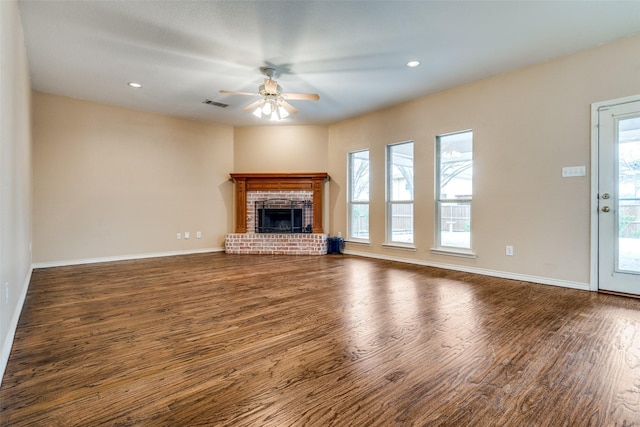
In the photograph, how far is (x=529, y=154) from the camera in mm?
3930

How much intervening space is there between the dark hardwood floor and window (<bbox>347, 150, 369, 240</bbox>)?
2.68 m

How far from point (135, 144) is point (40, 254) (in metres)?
2.27

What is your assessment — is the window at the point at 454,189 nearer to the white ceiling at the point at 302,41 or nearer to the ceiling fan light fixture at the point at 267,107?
the white ceiling at the point at 302,41

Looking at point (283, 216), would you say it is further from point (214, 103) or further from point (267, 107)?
point (267, 107)

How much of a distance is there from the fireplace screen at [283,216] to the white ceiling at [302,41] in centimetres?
253

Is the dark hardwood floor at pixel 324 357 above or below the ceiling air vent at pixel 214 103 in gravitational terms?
below

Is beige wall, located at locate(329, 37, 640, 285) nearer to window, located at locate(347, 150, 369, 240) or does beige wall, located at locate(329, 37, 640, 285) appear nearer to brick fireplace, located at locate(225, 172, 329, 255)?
window, located at locate(347, 150, 369, 240)

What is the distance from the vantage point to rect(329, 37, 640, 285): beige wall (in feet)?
11.5

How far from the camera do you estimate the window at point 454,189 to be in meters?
4.61

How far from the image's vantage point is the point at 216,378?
1.70 meters

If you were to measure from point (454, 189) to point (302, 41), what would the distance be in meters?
3.01

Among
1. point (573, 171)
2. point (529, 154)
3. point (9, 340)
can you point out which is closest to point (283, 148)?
point (529, 154)

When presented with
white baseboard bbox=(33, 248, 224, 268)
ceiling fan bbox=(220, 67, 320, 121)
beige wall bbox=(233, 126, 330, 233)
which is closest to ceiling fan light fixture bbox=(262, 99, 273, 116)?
ceiling fan bbox=(220, 67, 320, 121)

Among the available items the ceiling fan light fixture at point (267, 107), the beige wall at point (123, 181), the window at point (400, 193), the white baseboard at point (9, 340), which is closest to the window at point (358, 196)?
the window at point (400, 193)
